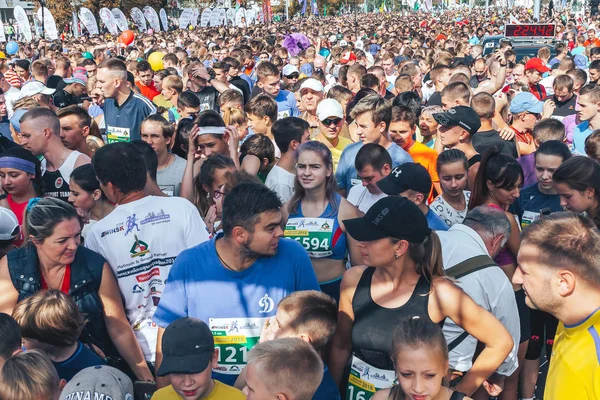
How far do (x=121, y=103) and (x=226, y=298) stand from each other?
4415mm

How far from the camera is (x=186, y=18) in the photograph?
36.9 meters

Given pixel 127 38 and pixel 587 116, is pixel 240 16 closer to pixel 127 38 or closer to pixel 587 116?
pixel 127 38

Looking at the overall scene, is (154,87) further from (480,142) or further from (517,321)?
(517,321)

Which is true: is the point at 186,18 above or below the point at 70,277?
above

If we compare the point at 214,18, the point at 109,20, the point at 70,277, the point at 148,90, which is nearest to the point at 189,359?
the point at 70,277

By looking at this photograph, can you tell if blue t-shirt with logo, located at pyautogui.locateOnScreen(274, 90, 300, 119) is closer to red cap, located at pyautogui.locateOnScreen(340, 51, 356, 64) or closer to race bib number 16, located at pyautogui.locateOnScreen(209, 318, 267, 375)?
red cap, located at pyautogui.locateOnScreen(340, 51, 356, 64)

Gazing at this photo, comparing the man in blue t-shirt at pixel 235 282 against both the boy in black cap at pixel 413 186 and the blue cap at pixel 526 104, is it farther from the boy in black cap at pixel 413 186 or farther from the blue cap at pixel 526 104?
the blue cap at pixel 526 104

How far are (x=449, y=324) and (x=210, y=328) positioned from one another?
3.80 feet

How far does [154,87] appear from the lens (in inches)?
416

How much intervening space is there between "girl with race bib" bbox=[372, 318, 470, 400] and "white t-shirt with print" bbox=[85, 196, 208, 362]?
1.42 m

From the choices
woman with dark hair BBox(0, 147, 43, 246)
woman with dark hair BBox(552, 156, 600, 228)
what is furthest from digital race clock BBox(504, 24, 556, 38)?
woman with dark hair BBox(0, 147, 43, 246)

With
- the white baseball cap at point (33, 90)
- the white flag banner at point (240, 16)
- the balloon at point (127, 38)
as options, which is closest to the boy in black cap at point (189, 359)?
the white baseball cap at point (33, 90)

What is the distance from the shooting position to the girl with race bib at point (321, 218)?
4.29m

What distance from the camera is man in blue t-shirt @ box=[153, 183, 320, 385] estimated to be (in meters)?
3.29
